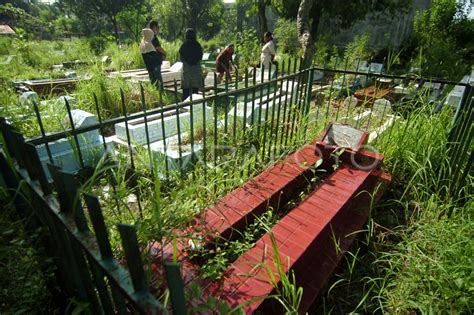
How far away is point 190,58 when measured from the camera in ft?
21.4

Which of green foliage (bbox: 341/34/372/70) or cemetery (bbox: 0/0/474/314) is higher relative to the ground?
green foliage (bbox: 341/34/372/70)

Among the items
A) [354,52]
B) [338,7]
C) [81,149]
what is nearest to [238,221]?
[81,149]

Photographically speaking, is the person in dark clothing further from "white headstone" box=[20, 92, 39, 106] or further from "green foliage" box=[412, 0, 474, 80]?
"green foliage" box=[412, 0, 474, 80]

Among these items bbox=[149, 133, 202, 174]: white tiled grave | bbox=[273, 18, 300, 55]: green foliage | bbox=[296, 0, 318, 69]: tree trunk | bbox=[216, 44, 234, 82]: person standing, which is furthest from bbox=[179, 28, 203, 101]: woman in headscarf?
bbox=[273, 18, 300, 55]: green foliage

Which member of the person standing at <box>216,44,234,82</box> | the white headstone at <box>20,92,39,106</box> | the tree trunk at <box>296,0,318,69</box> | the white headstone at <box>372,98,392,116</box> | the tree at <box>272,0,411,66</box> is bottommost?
the white headstone at <box>372,98,392,116</box>

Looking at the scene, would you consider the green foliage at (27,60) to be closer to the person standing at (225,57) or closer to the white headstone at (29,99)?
the person standing at (225,57)

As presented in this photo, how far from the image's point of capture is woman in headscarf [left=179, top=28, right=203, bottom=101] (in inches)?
254

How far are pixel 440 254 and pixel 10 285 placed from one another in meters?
2.52

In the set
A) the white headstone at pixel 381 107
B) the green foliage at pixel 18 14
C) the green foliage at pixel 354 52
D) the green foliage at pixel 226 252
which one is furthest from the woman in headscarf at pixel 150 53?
the green foliage at pixel 226 252

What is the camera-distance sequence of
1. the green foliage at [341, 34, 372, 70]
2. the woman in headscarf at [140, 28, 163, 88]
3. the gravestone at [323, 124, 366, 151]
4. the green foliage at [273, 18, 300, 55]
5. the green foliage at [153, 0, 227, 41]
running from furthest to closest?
1. the green foliage at [153, 0, 227, 41]
2. the green foliage at [273, 18, 300, 55]
3. the green foliage at [341, 34, 372, 70]
4. the woman in headscarf at [140, 28, 163, 88]
5. the gravestone at [323, 124, 366, 151]

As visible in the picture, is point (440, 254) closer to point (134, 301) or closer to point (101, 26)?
point (134, 301)

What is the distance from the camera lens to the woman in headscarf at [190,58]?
6.45 metres

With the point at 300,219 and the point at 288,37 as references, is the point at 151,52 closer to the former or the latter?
the point at 300,219

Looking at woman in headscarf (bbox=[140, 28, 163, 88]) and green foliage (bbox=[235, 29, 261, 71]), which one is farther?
green foliage (bbox=[235, 29, 261, 71])
